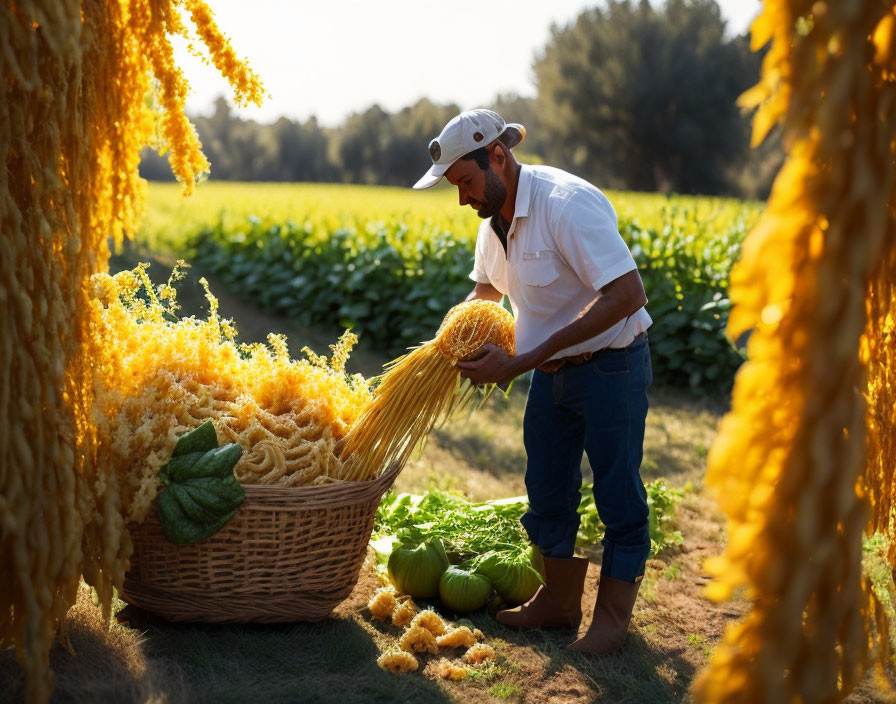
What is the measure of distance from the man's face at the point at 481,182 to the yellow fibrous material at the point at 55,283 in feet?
3.68

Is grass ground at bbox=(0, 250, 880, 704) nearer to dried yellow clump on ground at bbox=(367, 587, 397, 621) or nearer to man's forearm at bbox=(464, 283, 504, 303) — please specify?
dried yellow clump on ground at bbox=(367, 587, 397, 621)

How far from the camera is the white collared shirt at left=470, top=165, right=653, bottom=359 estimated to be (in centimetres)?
311

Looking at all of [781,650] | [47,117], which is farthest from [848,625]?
[47,117]

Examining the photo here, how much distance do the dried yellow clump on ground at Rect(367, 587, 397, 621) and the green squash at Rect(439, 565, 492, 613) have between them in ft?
0.77

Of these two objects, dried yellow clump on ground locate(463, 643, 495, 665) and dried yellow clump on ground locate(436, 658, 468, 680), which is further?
dried yellow clump on ground locate(463, 643, 495, 665)

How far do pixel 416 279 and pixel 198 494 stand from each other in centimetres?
705

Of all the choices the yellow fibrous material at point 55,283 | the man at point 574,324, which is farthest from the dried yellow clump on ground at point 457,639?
the yellow fibrous material at point 55,283

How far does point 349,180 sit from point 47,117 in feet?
154

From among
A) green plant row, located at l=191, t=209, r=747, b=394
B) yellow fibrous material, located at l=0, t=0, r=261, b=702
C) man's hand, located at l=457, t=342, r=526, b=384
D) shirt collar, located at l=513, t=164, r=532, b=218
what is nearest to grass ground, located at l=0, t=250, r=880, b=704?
yellow fibrous material, located at l=0, t=0, r=261, b=702

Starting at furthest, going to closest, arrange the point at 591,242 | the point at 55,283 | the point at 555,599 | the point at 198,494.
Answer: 1. the point at 555,599
2. the point at 591,242
3. the point at 198,494
4. the point at 55,283

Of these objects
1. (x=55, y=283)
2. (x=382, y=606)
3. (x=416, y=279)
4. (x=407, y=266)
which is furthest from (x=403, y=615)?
(x=407, y=266)

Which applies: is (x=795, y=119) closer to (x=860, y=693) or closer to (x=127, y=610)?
(x=860, y=693)

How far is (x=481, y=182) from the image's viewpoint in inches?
131

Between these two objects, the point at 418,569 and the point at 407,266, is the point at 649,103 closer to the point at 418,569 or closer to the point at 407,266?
the point at 407,266
